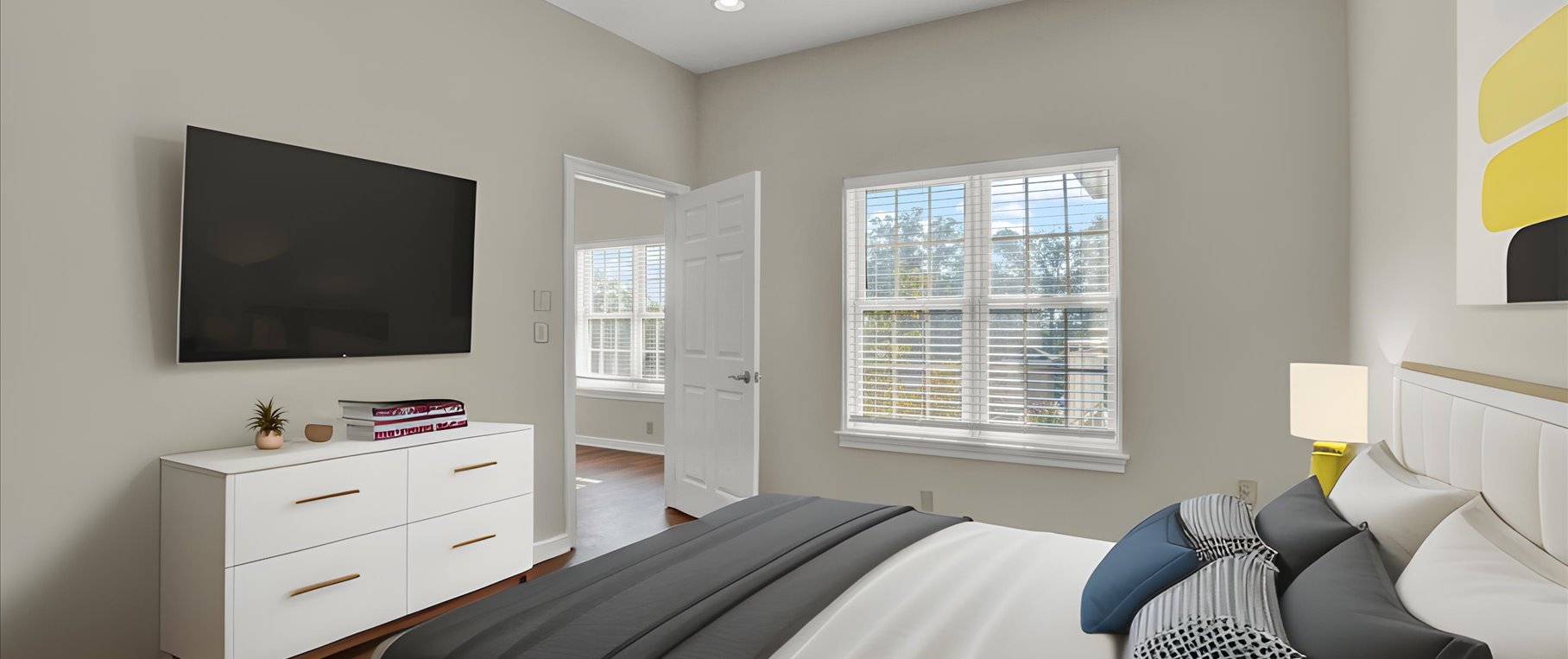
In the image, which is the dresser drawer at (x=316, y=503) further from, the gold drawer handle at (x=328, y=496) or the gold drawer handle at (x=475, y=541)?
the gold drawer handle at (x=475, y=541)

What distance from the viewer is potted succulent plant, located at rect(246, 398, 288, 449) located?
252 centimetres

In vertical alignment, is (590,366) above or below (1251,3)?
below

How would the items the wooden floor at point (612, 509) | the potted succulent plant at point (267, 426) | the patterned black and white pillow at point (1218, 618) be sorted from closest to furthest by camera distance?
the patterned black and white pillow at point (1218, 618) < the potted succulent plant at point (267, 426) < the wooden floor at point (612, 509)

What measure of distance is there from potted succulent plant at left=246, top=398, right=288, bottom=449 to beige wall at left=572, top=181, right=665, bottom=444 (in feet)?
12.8

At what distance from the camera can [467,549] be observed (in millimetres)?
2885

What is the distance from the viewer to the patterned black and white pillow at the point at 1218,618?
109 centimetres

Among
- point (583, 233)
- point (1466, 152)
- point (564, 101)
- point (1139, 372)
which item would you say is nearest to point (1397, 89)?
point (1466, 152)

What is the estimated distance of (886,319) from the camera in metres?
4.15

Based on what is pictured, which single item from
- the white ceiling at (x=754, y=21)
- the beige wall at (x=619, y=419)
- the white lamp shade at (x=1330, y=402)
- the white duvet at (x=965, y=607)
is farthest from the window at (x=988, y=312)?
the beige wall at (x=619, y=419)

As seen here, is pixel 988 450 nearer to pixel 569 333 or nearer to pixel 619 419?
pixel 569 333

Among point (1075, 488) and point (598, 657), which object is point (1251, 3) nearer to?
point (1075, 488)

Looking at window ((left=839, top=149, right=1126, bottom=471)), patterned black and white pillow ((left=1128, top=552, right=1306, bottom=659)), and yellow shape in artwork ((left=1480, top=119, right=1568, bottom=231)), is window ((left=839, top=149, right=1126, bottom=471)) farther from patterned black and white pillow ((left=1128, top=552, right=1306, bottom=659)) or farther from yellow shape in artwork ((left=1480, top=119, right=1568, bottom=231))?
patterned black and white pillow ((left=1128, top=552, right=1306, bottom=659))

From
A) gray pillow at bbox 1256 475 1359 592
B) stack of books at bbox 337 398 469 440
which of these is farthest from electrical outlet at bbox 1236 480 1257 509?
stack of books at bbox 337 398 469 440

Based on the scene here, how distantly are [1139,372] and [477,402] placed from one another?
307cm
